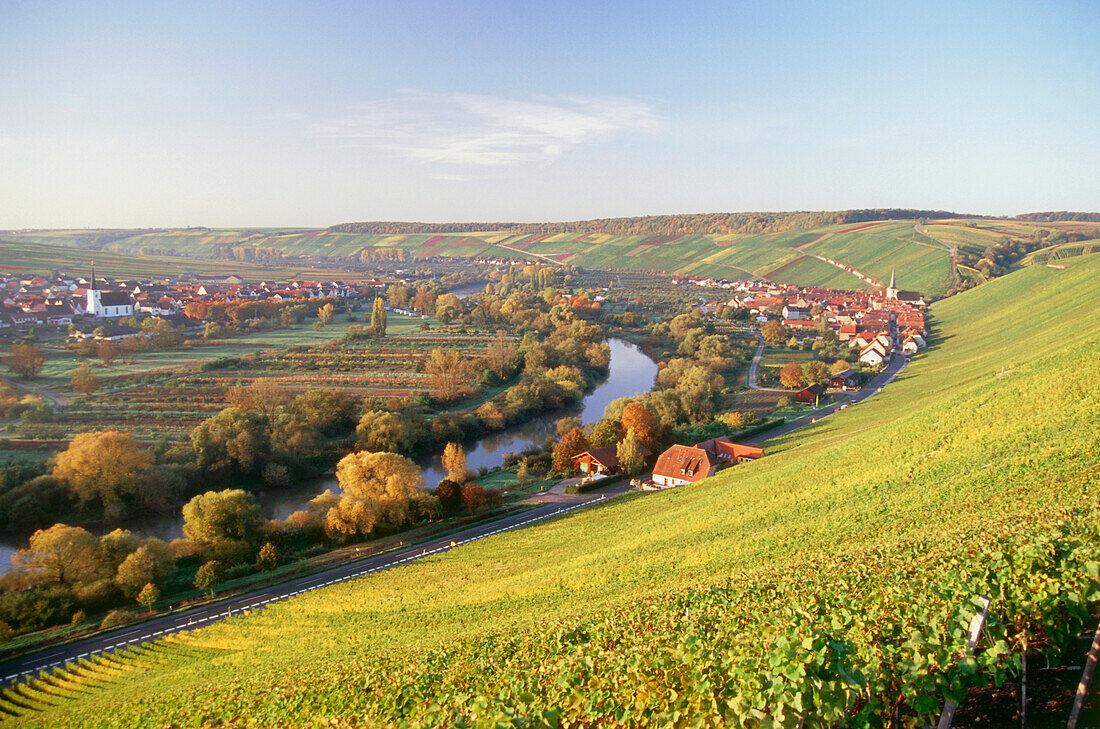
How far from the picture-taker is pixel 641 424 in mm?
40500

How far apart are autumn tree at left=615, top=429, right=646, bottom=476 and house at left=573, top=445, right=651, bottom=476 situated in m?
0.95

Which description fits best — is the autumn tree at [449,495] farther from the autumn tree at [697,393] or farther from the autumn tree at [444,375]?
the autumn tree at [444,375]

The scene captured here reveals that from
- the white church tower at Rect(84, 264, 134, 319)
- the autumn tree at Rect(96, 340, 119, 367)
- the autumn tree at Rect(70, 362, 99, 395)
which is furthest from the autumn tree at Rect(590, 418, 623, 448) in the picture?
the white church tower at Rect(84, 264, 134, 319)

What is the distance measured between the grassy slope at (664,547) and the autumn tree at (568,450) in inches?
378

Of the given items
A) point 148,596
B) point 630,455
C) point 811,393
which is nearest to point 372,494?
point 148,596

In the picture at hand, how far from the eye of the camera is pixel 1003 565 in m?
6.53

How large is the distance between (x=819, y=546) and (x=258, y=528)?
85.6 ft

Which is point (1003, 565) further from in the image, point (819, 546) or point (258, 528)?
point (258, 528)

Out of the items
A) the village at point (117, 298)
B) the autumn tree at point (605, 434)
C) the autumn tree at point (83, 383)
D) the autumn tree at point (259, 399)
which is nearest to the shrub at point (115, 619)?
the autumn tree at point (259, 399)

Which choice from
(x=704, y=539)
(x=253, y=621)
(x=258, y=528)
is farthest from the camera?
(x=258, y=528)

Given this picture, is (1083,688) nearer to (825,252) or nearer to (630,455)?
(630,455)

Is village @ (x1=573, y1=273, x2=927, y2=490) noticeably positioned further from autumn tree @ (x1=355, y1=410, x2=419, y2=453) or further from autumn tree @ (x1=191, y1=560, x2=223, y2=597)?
autumn tree @ (x1=191, y1=560, x2=223, y2=597)

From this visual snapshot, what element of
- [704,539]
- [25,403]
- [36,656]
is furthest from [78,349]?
[704,539]

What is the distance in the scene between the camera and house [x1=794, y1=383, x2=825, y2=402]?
50750 millimetres
